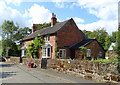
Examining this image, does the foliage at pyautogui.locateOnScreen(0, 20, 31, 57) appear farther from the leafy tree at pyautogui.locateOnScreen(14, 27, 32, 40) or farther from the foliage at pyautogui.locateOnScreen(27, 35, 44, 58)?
the foliage at pyautogui.locateOnScreen(27, 35, 44, 58)

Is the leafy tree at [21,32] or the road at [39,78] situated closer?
the road at [39,78]

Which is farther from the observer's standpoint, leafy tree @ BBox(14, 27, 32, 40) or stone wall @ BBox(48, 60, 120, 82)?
leafy tree @ BBox(14, 27, 32, 40)

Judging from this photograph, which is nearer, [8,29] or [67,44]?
[67,44]

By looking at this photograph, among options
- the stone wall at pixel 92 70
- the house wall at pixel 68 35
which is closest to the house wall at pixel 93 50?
the house wall at pixel 68 35

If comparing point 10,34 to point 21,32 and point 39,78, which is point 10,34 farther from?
point 39,78

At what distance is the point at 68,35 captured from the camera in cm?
3394

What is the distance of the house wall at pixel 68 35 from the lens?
32.7 m

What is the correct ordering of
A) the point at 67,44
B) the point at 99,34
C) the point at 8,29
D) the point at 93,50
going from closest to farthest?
the point at 93,50, the point at 67,44, the point at 8,29, the point at 99,34

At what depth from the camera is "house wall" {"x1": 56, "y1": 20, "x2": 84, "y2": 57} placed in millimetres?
32719

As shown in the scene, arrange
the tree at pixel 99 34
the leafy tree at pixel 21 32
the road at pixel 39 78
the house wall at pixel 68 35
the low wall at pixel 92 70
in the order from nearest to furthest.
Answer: the low wall at pixel 92 70
the road at pixel 39 78
the house wall at pixel 68 35
the leafy tree at pixel 21 32
the tree at pixel 99 34

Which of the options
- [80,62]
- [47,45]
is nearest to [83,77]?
[80,62]

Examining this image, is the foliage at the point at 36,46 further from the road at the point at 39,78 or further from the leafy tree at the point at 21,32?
the leafy tree at the point at 21,32

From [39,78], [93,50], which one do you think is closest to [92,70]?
[39,78]

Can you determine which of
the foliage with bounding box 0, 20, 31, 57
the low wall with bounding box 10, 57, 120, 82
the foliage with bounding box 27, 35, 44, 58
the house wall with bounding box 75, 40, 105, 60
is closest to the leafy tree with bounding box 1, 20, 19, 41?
the foliage with bounding box 0, 20, 31, 57
